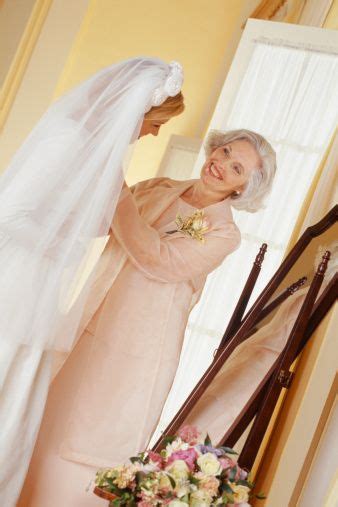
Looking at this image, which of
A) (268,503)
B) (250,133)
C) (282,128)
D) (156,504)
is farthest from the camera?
(282,128)

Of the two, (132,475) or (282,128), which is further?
(282,128)

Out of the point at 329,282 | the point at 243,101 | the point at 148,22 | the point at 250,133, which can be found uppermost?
the point at 148,22

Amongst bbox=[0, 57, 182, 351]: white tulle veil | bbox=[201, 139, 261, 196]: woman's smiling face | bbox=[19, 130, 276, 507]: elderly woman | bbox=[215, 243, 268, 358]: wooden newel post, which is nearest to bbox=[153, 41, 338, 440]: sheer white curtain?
bbox=[215, 243, 268, 358]: wooden newel post

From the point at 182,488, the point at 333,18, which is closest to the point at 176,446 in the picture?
the point at 182,488

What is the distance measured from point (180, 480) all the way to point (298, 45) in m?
2.61

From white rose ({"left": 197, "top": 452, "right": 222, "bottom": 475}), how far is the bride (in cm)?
65

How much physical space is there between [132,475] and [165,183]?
138 cm

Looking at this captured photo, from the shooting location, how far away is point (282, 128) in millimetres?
4570

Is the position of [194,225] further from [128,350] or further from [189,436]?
[189,436]

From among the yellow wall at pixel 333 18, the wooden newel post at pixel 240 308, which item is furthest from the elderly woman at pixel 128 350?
the yellow wall at pixel 333 18

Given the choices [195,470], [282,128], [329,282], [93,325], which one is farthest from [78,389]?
[282,128]

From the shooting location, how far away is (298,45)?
459cm

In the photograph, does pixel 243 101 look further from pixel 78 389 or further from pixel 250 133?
pixel 78 389

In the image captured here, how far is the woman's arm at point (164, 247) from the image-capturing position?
348 centimetres
